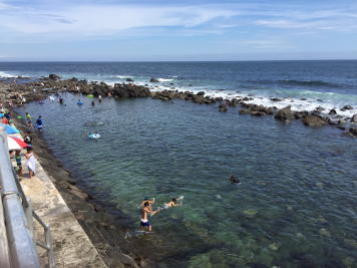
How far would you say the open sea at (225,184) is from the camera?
460 inches

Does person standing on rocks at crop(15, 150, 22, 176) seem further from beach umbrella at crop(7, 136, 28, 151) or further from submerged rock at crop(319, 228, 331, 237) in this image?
submerged rock at crop(319, 228, 331, 237)

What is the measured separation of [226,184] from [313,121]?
20.8 meters

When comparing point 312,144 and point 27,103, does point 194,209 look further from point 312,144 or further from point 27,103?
point 27,103

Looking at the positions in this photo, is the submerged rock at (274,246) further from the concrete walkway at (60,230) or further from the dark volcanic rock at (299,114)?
the dark volcanic rock at (299,114)

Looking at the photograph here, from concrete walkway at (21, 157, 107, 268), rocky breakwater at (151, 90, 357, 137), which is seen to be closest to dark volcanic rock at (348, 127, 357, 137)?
rocky breakwater at (151, 90, 357, 137)

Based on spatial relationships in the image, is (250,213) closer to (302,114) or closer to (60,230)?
(60,230)

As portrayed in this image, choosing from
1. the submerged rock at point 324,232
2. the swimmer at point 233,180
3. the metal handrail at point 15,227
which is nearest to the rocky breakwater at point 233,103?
the swimmer at point 233,180

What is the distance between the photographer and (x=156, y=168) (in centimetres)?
1986

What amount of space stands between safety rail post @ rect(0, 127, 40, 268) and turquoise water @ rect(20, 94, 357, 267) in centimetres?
976

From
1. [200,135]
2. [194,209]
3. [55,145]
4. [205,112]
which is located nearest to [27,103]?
[55,145]

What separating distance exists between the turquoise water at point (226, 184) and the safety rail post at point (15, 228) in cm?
976

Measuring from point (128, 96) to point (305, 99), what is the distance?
108 ft

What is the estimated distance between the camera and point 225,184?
57.5ft

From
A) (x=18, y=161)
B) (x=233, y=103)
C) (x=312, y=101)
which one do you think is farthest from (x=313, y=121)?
(x=18, y=161)
